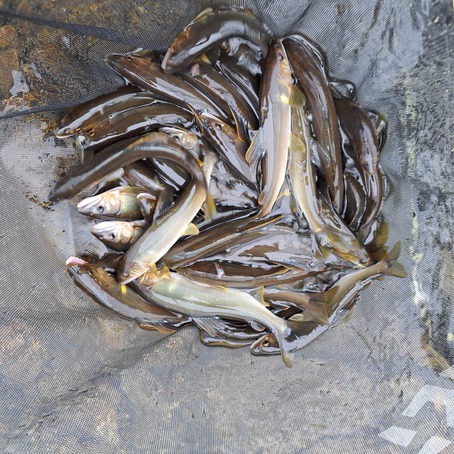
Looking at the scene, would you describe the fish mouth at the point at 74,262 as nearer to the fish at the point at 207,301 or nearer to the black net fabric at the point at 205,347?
the black net fabric at the point at 205,347

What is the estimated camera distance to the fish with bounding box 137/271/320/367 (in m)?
2.12

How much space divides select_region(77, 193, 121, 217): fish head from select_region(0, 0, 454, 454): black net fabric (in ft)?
0.66

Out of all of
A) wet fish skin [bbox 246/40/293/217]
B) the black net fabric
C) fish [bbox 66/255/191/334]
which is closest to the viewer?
the black net fabric

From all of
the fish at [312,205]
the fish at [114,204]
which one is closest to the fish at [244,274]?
the fish at [312,205]

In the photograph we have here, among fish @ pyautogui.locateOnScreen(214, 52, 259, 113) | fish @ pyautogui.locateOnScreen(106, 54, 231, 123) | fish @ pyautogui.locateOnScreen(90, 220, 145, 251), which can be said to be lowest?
fish @ pyautogui.locateOnScreen(90, 220, 145, 251)

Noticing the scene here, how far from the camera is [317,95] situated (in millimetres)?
2098

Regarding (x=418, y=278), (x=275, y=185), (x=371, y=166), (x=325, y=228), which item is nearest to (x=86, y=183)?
(x=275, y=185)

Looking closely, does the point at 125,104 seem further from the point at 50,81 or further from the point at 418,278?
the point at 418,278

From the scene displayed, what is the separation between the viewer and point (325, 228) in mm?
2156

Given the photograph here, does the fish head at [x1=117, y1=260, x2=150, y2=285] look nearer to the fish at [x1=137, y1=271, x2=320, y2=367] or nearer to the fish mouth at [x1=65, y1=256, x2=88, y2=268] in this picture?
the fish at [x1=137, y1=271, x2=320, y2=367]

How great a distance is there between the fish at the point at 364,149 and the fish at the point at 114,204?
1.11m

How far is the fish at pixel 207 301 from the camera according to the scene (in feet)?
6.95

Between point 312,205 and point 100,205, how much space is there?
1.05 meters

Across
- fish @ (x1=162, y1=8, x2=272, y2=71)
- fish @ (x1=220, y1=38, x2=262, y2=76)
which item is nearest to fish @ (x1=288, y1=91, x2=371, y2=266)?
fish @ (x1=220, y1=38, x2=262, y2=76)
